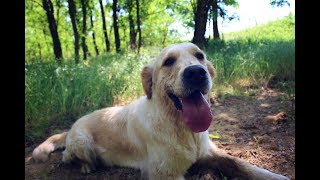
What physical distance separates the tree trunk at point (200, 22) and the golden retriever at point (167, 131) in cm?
387

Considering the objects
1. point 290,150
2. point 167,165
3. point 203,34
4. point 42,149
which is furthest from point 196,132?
point 203,34

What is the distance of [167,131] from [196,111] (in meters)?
0.41

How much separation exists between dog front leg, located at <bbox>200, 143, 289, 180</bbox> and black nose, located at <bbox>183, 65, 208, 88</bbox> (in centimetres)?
95

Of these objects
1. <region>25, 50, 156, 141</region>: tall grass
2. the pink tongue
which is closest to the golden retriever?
the pink tongue

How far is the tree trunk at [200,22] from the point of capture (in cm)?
717

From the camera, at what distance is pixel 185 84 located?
8.95 ft

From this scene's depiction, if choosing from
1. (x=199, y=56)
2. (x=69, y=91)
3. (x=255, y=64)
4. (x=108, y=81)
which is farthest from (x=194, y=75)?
(x=255, y=64)

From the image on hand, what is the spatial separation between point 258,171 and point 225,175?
1.10 ft

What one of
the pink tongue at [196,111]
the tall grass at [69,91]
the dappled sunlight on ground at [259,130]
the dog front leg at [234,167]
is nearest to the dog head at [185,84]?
the pink tongue at [196,111]

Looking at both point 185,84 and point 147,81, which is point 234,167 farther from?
point 147,81

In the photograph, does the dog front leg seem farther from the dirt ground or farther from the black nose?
the black nose
